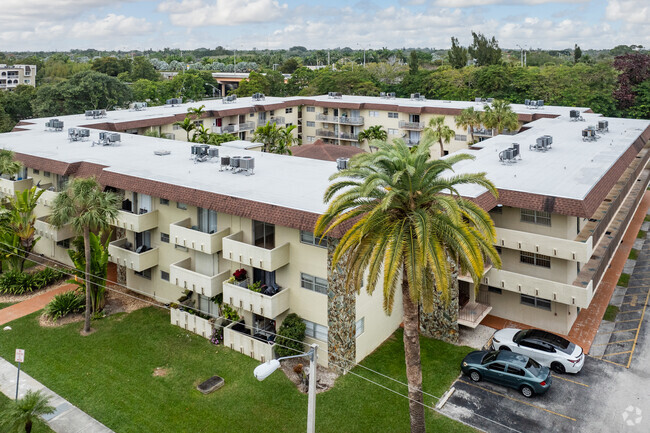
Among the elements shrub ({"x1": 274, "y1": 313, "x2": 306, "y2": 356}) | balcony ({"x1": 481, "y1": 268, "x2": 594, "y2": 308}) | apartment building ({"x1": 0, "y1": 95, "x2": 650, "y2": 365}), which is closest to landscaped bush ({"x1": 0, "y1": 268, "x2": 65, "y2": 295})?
apartment building ({"x1": 0, "y1": 95, "x2": 650, "y2": 365})

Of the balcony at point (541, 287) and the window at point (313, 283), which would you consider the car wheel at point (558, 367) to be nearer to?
the balcony at point (541, 287)

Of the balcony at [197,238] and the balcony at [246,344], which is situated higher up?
the balcony at [197,238]

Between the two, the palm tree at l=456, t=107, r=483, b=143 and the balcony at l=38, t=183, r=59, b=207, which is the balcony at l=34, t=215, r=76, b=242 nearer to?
the balcony at l=38, t=183, r=59, b=207

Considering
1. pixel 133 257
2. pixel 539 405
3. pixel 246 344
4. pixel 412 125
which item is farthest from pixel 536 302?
pixel 412 125

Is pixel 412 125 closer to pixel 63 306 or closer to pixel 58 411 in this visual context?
pixel 63 306

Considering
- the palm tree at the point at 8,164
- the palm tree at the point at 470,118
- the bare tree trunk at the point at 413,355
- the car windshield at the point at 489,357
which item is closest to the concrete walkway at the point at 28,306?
the palm tree at the point at 8,164
